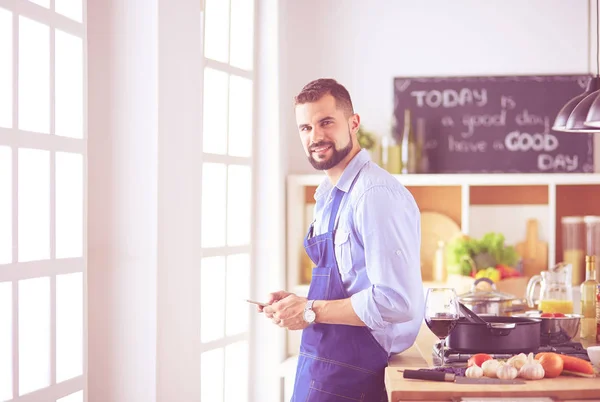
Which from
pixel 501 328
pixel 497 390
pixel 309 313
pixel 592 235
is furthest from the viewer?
pixel 592 235

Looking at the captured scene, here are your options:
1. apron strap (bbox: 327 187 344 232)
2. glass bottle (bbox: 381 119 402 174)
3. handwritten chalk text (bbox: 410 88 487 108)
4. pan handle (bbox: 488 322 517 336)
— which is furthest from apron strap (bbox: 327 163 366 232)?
handwritten chalk text (bbox: 410 88 487 108)

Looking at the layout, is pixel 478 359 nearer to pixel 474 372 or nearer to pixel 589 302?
pixel 474 372

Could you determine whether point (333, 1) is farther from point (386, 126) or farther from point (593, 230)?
point (593, 230)

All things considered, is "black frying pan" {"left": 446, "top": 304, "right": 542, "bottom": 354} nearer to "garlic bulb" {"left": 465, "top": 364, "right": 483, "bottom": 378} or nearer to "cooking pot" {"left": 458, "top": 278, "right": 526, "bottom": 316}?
"garlic bulb" {"left": 465, "top": 364, "right": 483, "bottom": 378}

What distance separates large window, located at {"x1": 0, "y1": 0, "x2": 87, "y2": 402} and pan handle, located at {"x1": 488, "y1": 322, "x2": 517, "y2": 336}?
147 cm

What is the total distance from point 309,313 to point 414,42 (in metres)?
3.10

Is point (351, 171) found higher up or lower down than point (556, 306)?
higher up

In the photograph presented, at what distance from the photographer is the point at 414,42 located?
517 cm

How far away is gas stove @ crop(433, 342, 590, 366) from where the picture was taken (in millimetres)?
2367

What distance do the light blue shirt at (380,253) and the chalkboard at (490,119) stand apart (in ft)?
8.41

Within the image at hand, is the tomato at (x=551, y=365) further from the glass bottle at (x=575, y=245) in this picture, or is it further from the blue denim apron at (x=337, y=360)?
the glass bottle at (x=575, y=245)

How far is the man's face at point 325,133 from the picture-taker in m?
2.65

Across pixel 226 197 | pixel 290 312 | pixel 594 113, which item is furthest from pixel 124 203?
pixel 594 113

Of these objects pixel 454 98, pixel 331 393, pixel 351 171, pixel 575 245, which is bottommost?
pixel 331 393
